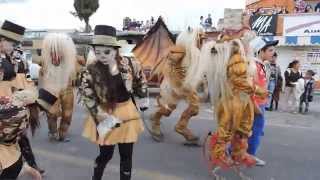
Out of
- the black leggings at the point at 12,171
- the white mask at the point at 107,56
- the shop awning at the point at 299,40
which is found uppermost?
the shop awning at the point at 299,40

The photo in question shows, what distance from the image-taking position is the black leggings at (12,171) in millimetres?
3800

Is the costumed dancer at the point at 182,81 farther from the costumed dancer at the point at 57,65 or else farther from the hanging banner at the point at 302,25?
the hanging banner at the point at 302,25

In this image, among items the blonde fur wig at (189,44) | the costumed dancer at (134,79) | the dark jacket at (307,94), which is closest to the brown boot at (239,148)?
the costumed dancer at (134,79)

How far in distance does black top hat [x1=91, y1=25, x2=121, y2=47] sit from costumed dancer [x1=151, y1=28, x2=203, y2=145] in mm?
2841

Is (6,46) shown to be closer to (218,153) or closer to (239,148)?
(218,153)

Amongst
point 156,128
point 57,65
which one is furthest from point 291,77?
point 57,65

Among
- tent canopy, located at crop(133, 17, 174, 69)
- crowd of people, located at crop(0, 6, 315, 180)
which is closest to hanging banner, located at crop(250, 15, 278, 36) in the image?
tent canopy, located at crop(133, 17, 174, 69)

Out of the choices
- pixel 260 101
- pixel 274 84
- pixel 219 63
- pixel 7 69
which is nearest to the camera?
pixel 7 69

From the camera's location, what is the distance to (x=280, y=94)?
14.4m

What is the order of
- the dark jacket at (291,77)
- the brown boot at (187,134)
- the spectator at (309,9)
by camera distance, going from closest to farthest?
1. the brown boot at (187,134)
2. the dark jacket at (291,77)
3. the spectator at (309,9)

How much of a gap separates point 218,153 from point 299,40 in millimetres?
18850

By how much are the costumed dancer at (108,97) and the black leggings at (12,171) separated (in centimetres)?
89

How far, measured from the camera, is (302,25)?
2323 cm

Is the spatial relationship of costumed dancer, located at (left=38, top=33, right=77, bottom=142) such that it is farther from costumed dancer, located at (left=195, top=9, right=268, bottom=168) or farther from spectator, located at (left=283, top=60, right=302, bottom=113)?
spectator, located at (left=283, top=60, right=302, bottom=113)
